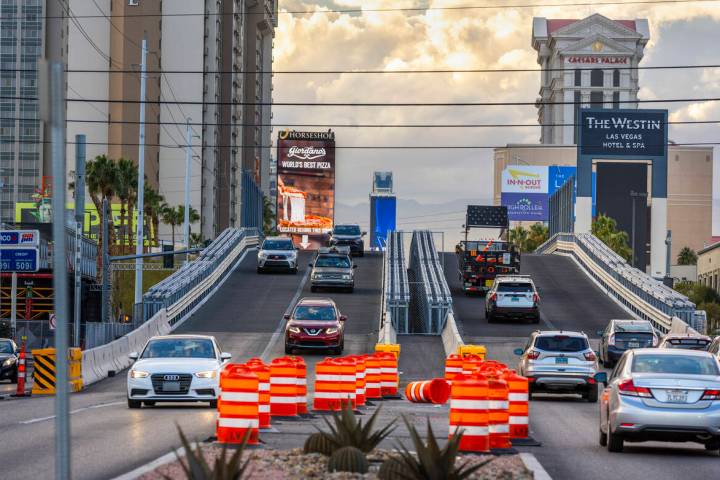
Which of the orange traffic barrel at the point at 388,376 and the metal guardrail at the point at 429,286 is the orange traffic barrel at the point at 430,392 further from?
the metal guardrail at the point at 429,286

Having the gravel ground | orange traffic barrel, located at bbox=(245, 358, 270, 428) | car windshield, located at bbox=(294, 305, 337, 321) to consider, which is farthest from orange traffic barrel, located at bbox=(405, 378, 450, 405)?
car windshield, located at bbox=(294, 305, 337, 321)

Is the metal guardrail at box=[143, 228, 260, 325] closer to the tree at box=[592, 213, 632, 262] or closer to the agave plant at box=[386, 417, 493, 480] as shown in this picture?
the agave plant at box=[386, 417, 493, 480]

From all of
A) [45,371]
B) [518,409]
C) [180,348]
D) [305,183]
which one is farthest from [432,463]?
[305,183]

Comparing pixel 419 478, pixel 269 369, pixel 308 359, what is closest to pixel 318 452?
pixel 419 478

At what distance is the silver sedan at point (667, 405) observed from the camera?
55.7ft

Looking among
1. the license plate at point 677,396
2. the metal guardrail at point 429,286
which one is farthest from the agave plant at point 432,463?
the metal guardrail at point 429,286

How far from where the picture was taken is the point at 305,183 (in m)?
187

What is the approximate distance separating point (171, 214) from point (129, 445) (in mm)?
138094

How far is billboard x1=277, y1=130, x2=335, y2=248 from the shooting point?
18675cm

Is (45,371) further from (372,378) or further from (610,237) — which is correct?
(610,237)

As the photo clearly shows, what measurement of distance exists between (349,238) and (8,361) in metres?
46.4

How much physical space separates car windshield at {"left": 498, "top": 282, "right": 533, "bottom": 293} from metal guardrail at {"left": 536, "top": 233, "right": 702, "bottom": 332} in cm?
525

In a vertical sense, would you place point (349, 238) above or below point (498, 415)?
above

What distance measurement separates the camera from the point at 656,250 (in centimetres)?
10606
